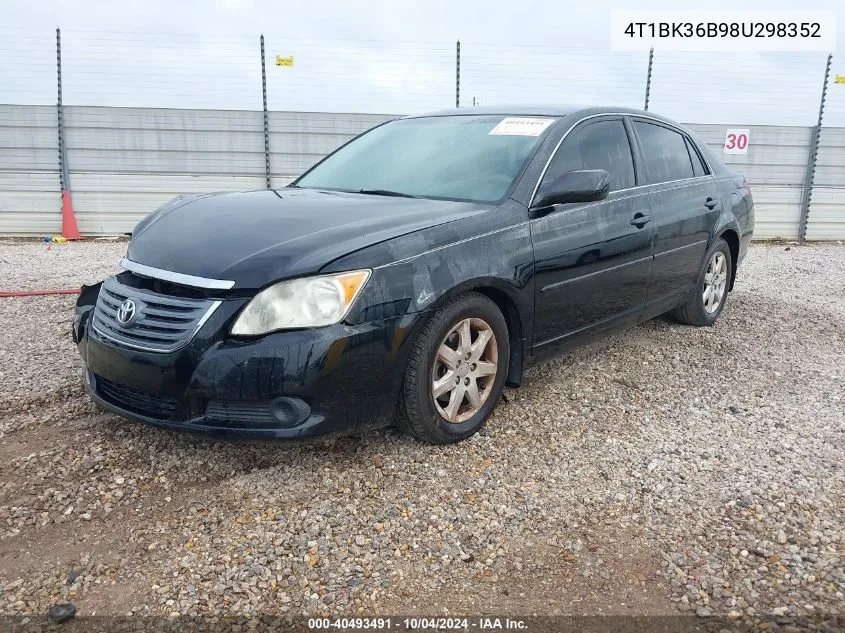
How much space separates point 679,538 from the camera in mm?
2650

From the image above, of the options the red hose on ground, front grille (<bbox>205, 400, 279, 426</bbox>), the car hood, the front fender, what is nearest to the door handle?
the car hood

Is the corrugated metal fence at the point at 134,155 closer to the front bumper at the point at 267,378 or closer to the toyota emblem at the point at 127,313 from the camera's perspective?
the toyota emblem at the point at 127,313

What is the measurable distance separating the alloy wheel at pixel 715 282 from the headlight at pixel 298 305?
3460 mm

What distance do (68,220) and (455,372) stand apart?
9622 millimetres

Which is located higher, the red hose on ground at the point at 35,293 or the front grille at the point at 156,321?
the front grille at the point at 156,321

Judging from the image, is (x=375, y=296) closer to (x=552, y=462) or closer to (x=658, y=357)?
(x=552, y=462)

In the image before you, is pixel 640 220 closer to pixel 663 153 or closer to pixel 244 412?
pixel 663 153

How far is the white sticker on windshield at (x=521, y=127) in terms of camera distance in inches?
153

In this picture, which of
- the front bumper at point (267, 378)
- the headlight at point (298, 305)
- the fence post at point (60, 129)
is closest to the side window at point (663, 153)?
the front bumper at point (267, 378)

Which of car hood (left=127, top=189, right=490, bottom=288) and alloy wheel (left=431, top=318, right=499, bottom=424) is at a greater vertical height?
car hood (left=127, top=189, right=490, bottom=288)

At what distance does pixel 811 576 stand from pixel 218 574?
2.03m

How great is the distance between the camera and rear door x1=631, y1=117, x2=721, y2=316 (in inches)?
177

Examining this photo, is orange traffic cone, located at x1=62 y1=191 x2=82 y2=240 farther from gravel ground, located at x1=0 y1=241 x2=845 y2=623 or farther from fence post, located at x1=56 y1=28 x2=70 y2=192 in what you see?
gravel ground, located at x1=0 y1=241 x2=845 y2=623

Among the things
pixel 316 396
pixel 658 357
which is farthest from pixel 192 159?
pixel 316 396
